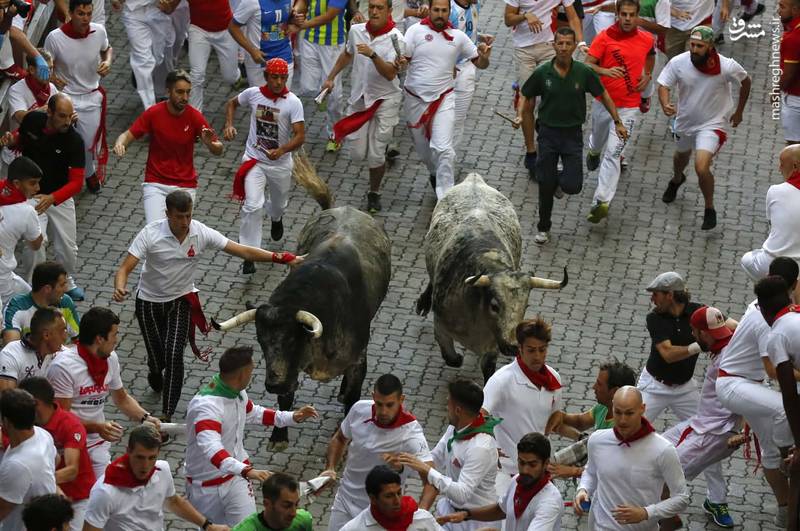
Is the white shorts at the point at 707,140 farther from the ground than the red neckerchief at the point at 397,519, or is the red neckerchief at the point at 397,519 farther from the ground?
the red neckerchief at the point at 397,519

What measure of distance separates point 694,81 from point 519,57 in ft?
8.76

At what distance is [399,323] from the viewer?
52.9ft

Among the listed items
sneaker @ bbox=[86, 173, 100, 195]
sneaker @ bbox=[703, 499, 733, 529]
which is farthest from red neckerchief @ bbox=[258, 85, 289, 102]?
sneaker @ bbox=[703, 499, 733, 529]

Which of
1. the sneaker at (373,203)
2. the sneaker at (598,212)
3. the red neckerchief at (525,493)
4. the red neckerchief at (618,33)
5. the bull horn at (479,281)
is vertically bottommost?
the sneaker at (373,203)

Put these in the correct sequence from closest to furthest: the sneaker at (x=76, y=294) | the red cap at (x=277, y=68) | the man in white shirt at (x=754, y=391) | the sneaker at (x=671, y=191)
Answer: the man in white shirt at (x=754, y=391) → the sneaker at (x=76, y=294) → the red cap at (x=277, y=68) → the sneaker at (x=671, y=191)

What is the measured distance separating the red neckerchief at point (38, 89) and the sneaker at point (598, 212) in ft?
20.4

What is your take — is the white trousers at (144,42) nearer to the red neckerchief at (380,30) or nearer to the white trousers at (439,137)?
the red neckerchief at (380,30)

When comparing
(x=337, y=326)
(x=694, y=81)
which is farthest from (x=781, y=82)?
(x=337, y=326)

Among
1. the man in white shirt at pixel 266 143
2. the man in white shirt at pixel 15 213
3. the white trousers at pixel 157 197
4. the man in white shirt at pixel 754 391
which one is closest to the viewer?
the man in white shirt at pixel 754 391

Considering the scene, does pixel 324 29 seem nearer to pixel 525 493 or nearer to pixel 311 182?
pixel 311 182

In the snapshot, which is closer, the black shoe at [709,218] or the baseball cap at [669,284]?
the baseball cap at [669,284]

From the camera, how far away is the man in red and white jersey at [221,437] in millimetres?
11305

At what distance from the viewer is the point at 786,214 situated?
14.6 meters

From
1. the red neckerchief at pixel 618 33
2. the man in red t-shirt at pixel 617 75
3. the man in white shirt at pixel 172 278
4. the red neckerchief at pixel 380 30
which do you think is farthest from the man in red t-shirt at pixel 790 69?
the man in white shirt at pixel 172 278
